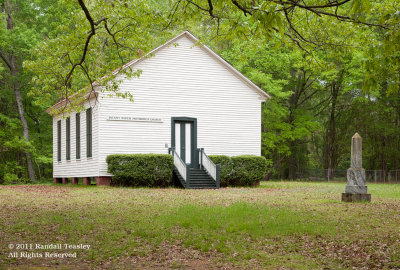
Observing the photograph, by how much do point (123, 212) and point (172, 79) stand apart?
13149mm

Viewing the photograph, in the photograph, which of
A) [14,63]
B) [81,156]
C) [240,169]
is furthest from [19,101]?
[240,169]

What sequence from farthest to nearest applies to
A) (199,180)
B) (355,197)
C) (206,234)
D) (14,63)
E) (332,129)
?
(332,129) < (14,63) < (199,180) < (355,197) < (206,234)

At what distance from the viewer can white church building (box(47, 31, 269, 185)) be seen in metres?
23.6

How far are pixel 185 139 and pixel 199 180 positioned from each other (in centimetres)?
286

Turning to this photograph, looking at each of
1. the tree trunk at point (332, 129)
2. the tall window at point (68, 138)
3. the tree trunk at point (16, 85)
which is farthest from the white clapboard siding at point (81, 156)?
the tree trunk at point (332, 129)

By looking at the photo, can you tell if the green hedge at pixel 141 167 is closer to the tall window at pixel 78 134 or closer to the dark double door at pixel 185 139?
the dark double door at pixel 185 139

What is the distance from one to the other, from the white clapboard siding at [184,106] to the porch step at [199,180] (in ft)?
5.86

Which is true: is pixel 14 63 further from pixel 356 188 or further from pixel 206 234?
pixel 206 234

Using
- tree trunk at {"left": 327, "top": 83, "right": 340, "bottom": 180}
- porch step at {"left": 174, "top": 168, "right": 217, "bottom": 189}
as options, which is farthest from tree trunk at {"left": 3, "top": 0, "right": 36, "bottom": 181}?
tree trunk at {"left": 327, "top": 83, "right": 340, "bottom": 180}

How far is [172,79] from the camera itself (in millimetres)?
25000

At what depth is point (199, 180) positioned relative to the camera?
914 inches

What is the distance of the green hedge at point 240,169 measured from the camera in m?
24.4

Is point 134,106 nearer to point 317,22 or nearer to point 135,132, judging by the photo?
point 135,132


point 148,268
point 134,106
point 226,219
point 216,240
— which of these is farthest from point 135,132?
point 148,268
